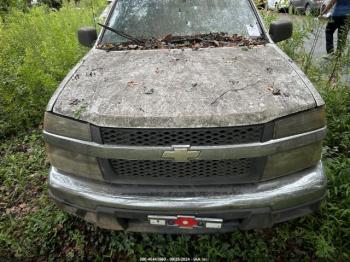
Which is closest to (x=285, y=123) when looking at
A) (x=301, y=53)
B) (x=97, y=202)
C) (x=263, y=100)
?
(x=263, y=100)

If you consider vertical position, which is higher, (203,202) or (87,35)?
(87,35)

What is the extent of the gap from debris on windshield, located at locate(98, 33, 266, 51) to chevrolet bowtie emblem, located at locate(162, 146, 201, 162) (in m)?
1.24

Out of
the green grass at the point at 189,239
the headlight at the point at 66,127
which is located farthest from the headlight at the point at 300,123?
the headlight at the point at 66,127

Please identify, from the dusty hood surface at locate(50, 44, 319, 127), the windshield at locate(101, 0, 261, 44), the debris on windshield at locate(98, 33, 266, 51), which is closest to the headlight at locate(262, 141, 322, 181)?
the dusty hood surface at locate(50, 44, 319, 127)

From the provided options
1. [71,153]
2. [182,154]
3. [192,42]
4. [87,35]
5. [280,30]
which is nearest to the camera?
[182,154]

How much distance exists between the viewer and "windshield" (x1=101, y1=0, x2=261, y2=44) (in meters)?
3.09

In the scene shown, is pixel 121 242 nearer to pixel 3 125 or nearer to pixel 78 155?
pixel 78 155

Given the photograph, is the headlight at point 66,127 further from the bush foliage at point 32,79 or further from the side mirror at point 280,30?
the side mirror at point 280,30

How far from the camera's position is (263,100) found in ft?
6.65

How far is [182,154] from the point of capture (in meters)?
1.88

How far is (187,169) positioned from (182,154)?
17 cm

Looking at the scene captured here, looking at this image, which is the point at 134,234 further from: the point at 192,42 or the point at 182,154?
the point at 192,42

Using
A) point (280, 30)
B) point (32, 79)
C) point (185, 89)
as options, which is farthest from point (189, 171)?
point (32, 79)

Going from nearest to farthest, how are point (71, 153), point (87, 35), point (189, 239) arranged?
point (71, 153) < point (189, 239) < point (87, 35)
